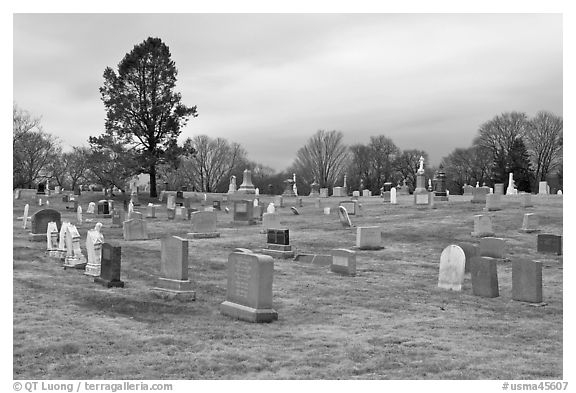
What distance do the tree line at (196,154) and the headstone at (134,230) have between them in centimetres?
2182

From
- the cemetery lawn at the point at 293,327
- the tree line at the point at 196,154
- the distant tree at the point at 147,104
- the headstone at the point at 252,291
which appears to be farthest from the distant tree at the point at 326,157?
the headstone at the point at 252,291

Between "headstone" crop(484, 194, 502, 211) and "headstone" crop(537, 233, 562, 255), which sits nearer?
"headstone" crop(537, 233, 562, 255)

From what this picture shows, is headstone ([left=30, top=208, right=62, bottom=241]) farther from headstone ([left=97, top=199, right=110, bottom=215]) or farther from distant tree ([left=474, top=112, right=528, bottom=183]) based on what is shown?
distant tree ([left=474, top=112, right=528, bottom=183])

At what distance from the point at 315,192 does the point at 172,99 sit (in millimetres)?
17402

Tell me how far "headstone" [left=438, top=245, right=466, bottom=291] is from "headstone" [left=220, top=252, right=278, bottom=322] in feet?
17.7

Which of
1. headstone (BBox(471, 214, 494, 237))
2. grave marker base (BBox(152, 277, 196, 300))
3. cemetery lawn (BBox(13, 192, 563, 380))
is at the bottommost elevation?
cemetery lawn (BBox(13, 192, 563, 380))

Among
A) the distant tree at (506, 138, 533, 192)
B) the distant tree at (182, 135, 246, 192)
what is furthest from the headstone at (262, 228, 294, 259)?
the distant tree at (182, 135, 246, 192)

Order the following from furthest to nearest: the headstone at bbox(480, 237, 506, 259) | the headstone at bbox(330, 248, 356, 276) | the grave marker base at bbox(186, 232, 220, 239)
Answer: the grave marker base at bbox(186, 232, 220, 239)
the headstone at bbox(480, 237, 506, 259)
the headstone at bbox(330, 248, 356, 276)

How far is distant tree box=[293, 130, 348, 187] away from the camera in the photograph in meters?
89.2

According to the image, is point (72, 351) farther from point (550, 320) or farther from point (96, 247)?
point (550, 320)

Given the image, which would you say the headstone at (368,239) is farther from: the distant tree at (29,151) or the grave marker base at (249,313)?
the distant tree at (29,151)

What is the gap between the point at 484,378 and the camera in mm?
7508

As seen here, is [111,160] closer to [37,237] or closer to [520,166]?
[37,237]
